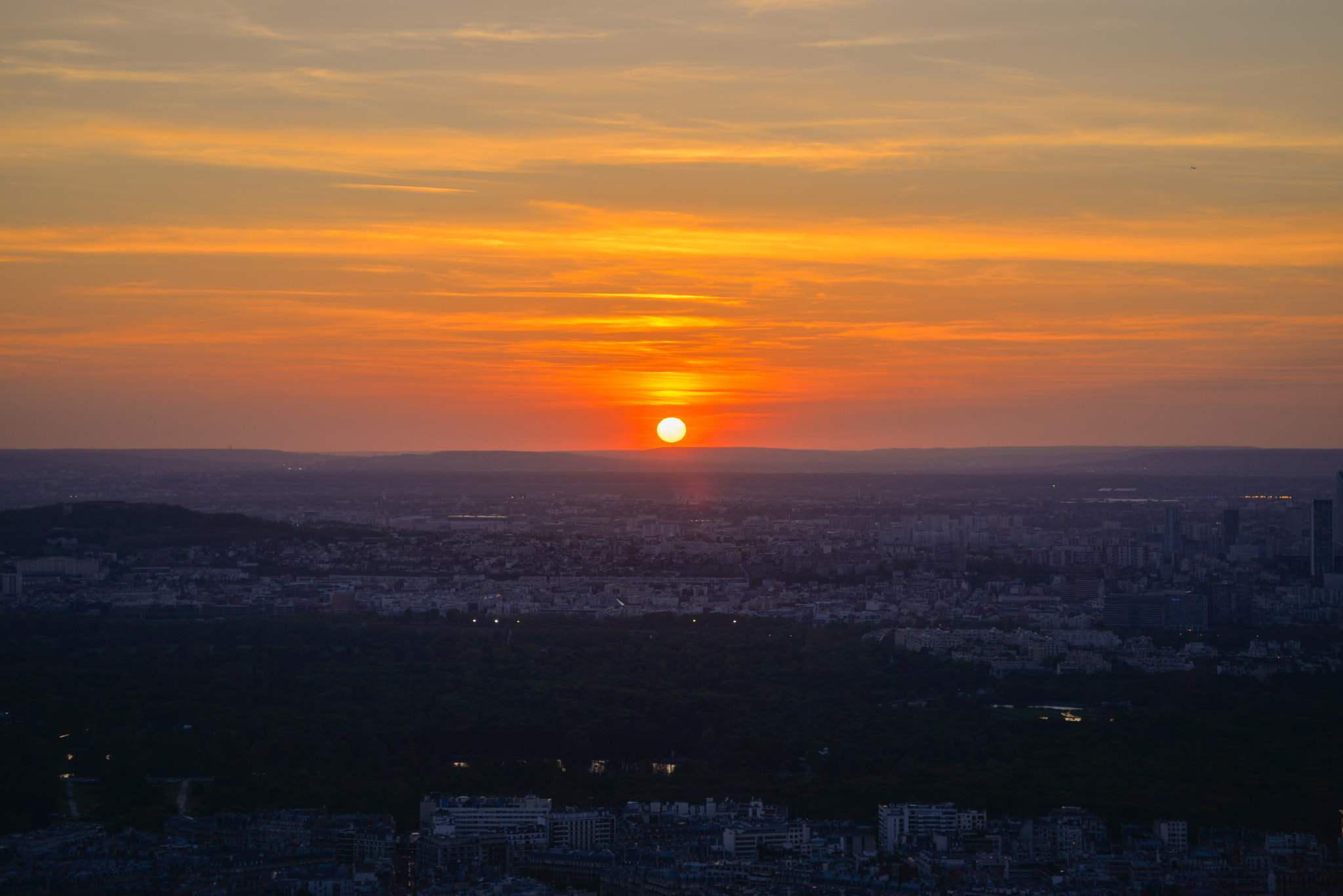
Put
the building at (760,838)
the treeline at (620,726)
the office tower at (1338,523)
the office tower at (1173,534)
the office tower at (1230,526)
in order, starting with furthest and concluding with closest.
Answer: the office tower at (1230,526) < the office tower at (1173,534) < the office tower at (1338,523) < the treeline at (620,726) < the building at (760,838)

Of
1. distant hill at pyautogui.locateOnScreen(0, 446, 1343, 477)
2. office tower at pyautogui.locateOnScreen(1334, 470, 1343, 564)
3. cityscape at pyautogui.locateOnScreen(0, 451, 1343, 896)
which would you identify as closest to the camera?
cityscape at pyautogui.locateOnScreen(0, 451, 1343, 896)

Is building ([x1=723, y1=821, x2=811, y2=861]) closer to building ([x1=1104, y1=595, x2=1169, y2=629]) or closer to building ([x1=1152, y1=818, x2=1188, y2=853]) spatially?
building ([x1=1152, y1=818, x2=1188, y2=853])

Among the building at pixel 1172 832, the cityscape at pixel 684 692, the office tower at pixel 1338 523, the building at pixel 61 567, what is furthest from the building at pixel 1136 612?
the building at pixel 61 567

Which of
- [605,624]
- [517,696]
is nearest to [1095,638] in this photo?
[605,624]

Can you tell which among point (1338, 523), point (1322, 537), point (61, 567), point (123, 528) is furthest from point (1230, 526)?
point (61, 567)

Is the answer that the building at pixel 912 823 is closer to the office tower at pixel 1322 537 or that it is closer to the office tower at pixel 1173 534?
the office tower at pixel 1322 537

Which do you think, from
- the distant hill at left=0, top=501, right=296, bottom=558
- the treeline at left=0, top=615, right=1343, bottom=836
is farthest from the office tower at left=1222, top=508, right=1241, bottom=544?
the distant hill at left=0, top=501, right=296, bottom=558

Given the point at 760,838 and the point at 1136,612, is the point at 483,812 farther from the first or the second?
the point at 1136,612

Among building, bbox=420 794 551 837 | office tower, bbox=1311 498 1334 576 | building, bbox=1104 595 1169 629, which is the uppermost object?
office tower, bbox=1311 498 1334 576
